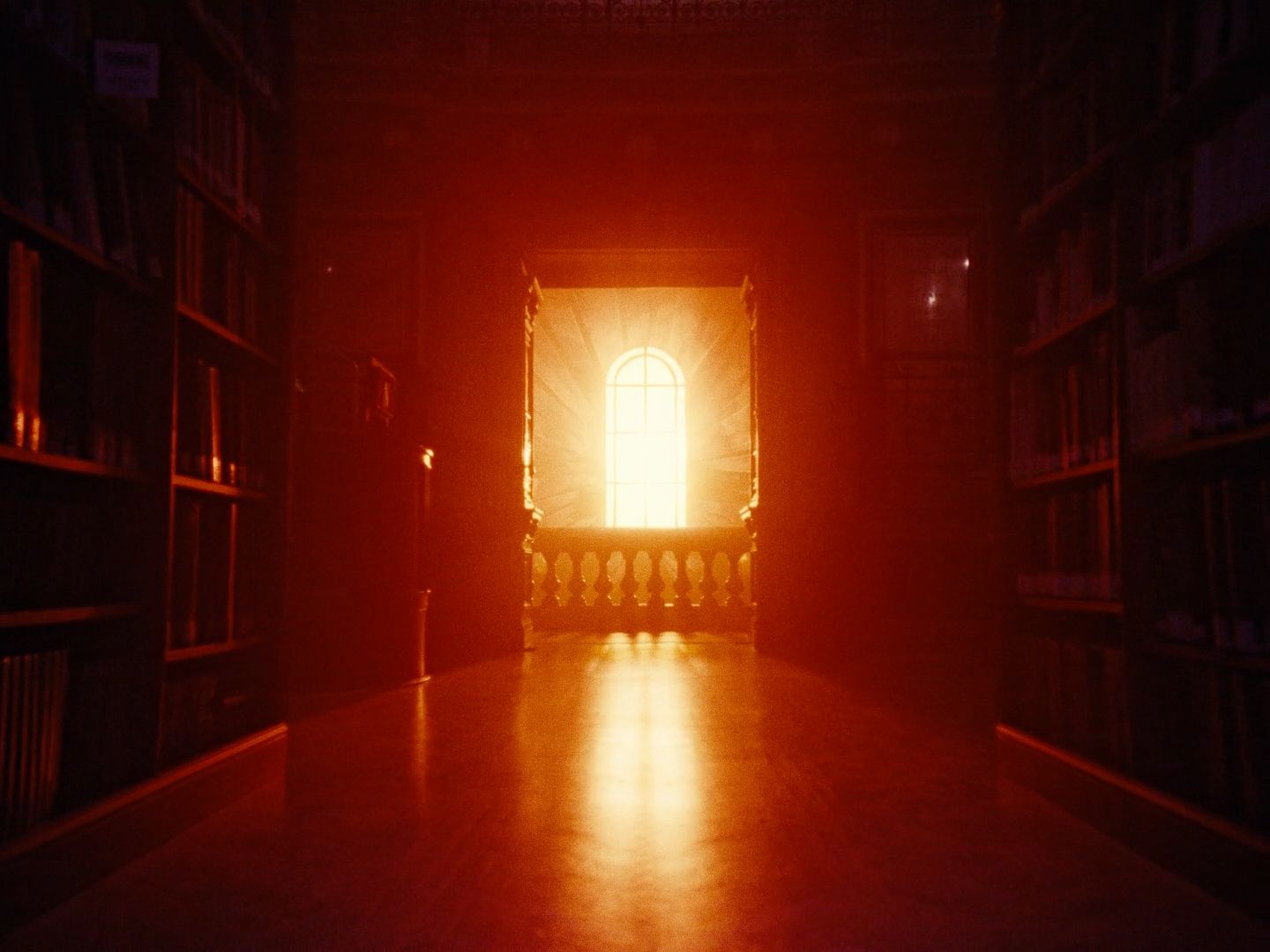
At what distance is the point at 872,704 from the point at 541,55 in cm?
492

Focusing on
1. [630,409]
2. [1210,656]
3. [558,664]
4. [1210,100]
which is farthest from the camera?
[630,409]

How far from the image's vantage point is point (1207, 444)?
68.9 inches

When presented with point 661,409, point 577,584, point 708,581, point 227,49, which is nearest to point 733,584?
point 708,581

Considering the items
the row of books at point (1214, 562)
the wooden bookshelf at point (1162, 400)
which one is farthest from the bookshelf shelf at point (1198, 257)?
the row of books at point (1214, 562)

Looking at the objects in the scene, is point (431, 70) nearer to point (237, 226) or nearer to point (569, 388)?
point (237, 226)

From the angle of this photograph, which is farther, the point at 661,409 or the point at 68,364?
A: the point at 661,409

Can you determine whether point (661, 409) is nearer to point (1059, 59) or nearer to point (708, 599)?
point (708, 599)

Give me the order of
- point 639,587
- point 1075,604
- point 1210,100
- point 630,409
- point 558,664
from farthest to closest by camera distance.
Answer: point 630,409 → point 639,587 → point 558,664 → point 1075,604 → point 1210,100

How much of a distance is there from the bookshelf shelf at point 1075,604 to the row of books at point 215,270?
7.69 feet

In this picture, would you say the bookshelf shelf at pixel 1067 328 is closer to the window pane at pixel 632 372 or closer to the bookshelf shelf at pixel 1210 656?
the bookshelf shelf at pixel 1210 656

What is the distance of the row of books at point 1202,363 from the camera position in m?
1.71

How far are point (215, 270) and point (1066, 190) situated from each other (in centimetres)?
234

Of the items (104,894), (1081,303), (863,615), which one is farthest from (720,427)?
(104,894)

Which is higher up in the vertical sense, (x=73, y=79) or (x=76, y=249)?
(x=73, y=79)
